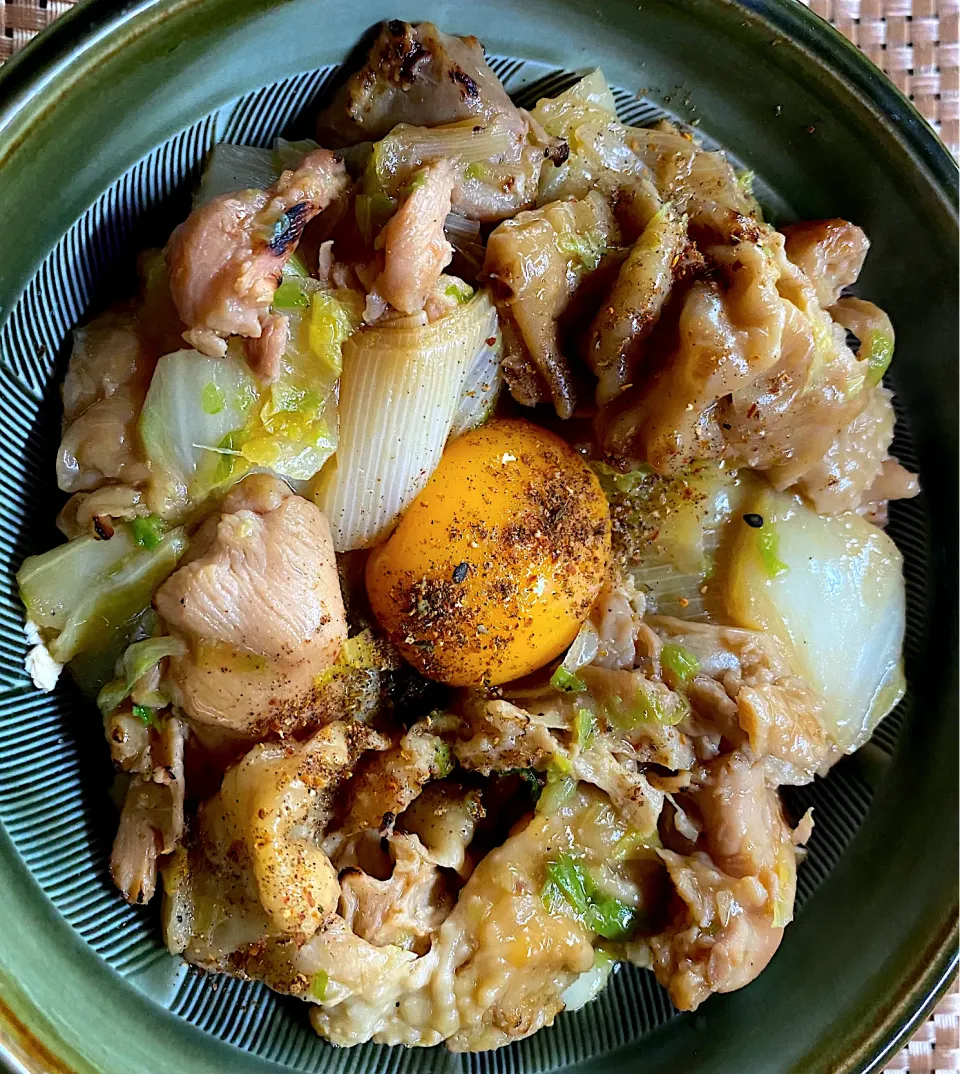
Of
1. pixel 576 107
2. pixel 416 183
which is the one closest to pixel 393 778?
pixel 416 183

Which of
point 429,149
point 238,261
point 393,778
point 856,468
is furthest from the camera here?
point 856,468

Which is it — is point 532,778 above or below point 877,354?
below

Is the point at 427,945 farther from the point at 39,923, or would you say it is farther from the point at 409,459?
the point at 409,459

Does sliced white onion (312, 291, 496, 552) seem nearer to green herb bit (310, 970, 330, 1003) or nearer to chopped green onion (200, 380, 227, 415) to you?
chopped green onion (200, 380, 227, 415)

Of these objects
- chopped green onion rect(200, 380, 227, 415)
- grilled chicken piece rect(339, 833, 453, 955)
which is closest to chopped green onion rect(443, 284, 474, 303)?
chopped green onion rect(200, 380, 227, 415)

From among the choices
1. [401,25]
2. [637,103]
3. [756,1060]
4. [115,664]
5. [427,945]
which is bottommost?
[756,1060]

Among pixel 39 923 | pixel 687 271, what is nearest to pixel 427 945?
pixel 39 923

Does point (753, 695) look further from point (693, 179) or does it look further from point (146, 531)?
point (146, 531)
